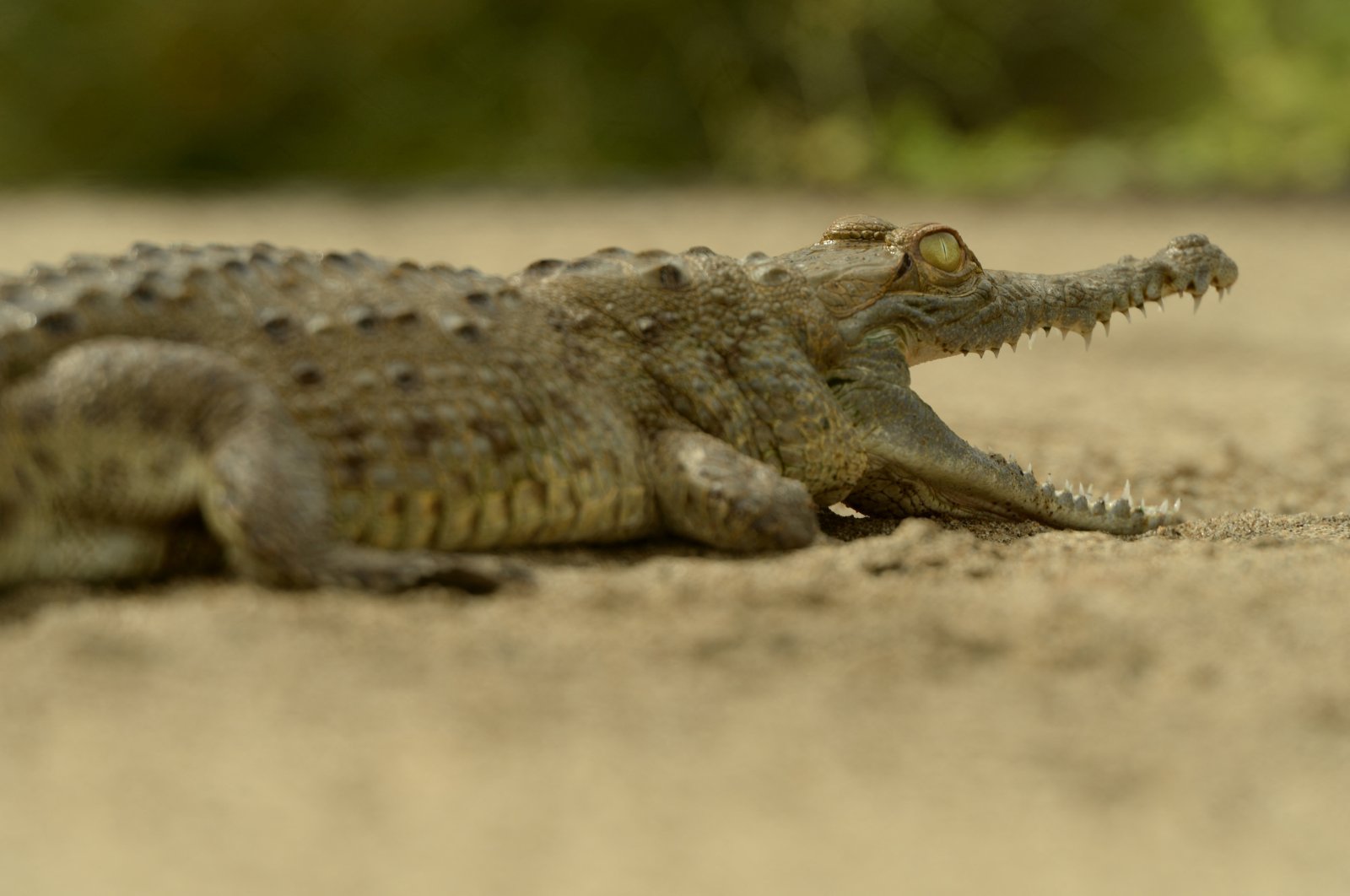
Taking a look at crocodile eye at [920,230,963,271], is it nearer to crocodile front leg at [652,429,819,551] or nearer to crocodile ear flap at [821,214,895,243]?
crocodile ear flap at [821,214,895,243]

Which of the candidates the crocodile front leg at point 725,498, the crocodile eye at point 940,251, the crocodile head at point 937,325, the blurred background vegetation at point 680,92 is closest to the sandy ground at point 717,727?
the crocodile front leg at point 725,498

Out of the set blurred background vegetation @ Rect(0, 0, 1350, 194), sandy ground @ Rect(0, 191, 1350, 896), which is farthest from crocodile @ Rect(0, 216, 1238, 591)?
blurred background vegetation @ Rect(0, 0, 1350, 194)

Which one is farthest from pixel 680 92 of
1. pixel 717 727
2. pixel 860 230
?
pixel 717 727

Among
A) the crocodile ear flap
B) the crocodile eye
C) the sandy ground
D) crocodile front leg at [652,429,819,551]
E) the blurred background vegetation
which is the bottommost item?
the sandy ground

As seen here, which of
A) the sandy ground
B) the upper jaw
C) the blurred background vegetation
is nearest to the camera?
the sandy ground

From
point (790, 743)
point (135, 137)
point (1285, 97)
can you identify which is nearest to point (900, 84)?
point (1285, 97)

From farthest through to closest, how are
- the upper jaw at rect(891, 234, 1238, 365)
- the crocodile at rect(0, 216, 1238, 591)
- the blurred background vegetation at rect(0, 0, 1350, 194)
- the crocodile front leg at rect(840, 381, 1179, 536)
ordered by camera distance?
the blurred background vegetation at rect(0, 0, 1350, 194) → the upper jaw at rect(891, 234, 1238, 365) → the crocodile front leg at rect(840, 381, 1179, 536) → the crocodile at rect(0, 216, 1238, 591)

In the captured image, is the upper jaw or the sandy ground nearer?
the sandy ground

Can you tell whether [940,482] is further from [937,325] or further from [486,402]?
[486,402]
